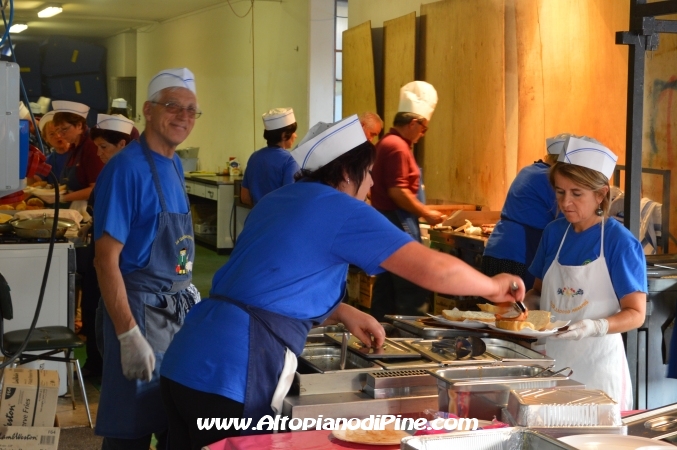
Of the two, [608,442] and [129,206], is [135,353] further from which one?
[608,442]

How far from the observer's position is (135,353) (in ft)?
8.28

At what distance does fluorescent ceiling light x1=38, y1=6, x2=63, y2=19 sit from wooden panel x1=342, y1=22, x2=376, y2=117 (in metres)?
6.25

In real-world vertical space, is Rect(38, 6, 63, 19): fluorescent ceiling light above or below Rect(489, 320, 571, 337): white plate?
above

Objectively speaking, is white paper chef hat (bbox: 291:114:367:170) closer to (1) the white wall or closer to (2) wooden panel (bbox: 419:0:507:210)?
(2) wooden panel (bbox: 419:0:507:210)

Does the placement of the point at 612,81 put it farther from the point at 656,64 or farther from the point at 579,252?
the point at 579,252

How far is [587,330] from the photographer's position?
8.27ft

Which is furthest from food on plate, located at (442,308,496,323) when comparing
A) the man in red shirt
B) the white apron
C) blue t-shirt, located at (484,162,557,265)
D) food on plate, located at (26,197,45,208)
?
food on plate, located at (26,197,45,208)

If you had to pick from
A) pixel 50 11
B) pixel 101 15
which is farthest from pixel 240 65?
pixel 50 11

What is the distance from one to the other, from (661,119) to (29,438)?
3.49 metres

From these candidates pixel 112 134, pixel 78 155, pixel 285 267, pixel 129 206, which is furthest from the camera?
pixel 78 155

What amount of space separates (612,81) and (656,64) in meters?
0.41

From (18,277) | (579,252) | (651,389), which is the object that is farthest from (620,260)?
(18,277)

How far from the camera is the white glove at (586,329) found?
2504 millimetres

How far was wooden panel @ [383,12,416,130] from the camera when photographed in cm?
697
